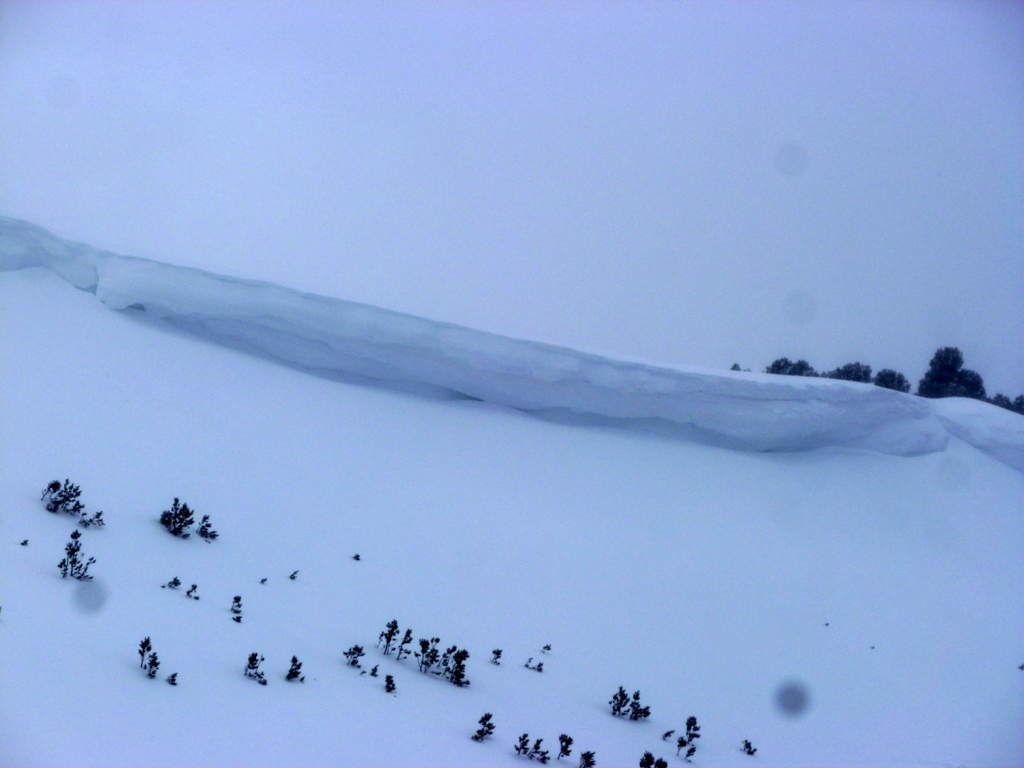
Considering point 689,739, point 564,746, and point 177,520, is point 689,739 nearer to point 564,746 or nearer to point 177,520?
point 564,746

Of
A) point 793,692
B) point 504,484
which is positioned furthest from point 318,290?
point 793,692

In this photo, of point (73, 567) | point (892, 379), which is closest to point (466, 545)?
point (73, 567)

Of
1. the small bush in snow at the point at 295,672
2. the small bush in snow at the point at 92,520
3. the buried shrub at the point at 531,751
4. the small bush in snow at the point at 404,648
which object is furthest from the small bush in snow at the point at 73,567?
the buried shrub at the point at 531,751

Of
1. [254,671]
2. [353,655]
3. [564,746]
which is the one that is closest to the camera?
[254,671]

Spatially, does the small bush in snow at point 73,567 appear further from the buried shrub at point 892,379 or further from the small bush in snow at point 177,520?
the buried shrub at point 892,379

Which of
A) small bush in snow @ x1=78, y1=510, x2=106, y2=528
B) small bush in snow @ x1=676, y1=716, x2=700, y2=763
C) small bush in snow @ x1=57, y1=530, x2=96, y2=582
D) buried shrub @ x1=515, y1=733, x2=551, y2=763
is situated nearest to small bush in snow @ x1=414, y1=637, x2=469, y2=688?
buried shrub @ x1=515, y1=733, x2=551, y2=763

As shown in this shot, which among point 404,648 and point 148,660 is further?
point 404,648

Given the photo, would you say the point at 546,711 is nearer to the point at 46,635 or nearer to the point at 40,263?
the point at 46,635

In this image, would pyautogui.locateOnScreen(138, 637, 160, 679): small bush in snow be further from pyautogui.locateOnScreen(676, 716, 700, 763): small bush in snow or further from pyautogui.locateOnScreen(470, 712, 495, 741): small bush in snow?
pyautogui.locateOnScreen(676, 716, 700, 763): small bush in snow
